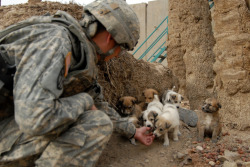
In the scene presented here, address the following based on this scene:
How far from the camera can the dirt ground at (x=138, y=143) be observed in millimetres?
3355

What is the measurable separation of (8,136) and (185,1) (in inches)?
289

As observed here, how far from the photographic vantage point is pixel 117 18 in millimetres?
2438

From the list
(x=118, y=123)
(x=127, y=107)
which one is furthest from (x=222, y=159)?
(x=127, y=107)

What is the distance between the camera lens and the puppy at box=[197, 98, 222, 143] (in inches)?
169

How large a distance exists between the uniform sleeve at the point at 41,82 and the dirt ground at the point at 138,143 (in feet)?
4.64

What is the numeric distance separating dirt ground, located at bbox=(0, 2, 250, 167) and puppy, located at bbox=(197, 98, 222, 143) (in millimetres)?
135

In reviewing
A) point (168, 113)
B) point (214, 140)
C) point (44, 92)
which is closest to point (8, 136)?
point (44, 92)

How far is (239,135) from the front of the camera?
496 centimetres

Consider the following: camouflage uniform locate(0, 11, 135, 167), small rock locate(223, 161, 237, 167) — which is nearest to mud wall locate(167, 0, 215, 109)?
small rock locate(223, 161, 237, 167)

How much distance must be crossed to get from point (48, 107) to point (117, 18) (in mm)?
1085

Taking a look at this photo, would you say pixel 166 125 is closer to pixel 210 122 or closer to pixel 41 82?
pixel 210 122

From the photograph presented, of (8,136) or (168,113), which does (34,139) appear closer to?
(8,136)

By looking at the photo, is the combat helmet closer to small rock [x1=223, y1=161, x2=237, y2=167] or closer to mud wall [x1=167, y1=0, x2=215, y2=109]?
small rock [x1=223, y1=161, x2=237, y2=167]

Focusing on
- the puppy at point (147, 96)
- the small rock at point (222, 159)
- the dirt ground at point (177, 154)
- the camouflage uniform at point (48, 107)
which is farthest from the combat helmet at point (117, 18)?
the puppy at point (147, 96)
